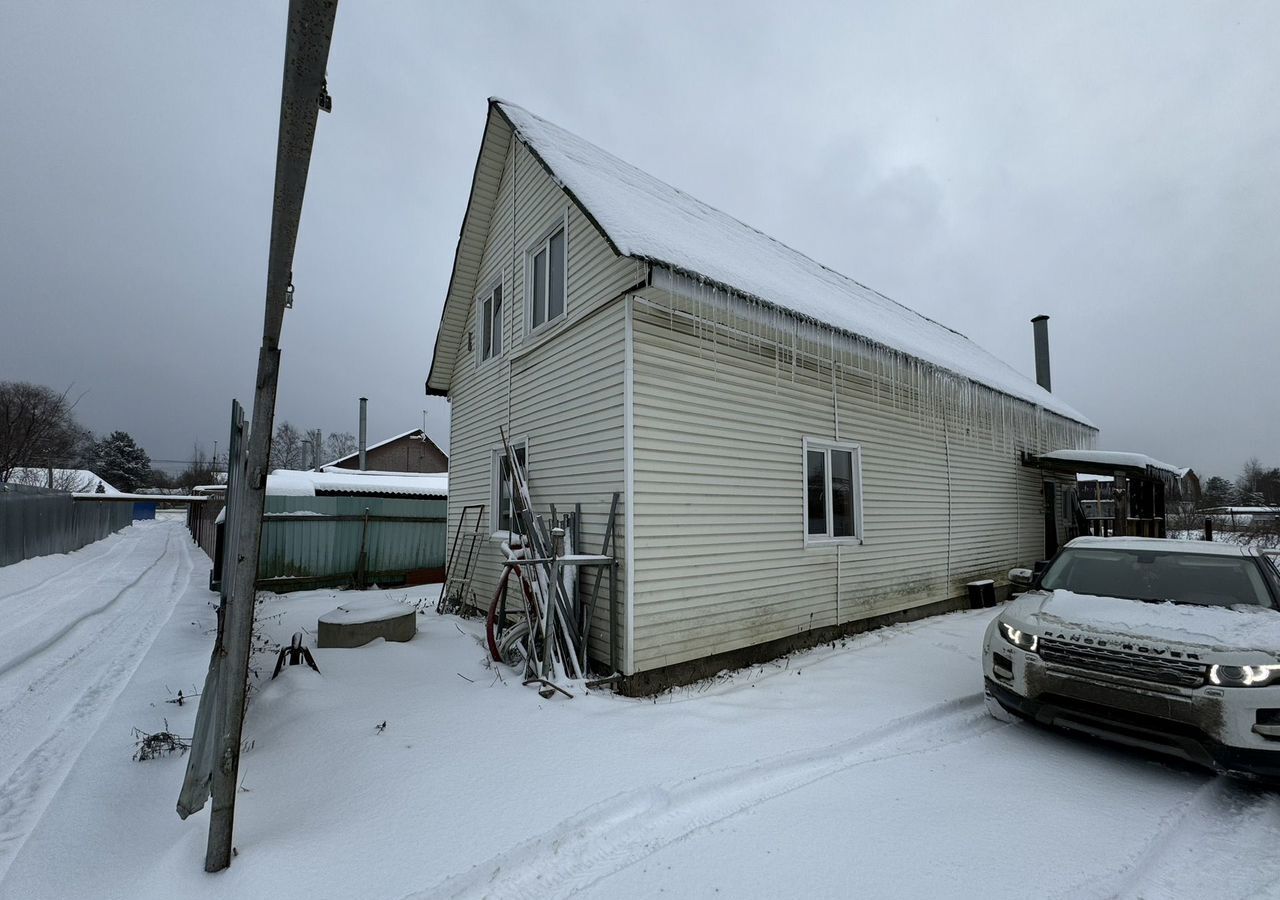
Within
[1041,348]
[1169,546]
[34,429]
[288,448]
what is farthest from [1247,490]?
[288,448]

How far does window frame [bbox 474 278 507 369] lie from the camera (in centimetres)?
828

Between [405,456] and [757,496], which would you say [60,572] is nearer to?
[757,496]

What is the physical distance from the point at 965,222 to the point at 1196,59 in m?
Result: 21.1

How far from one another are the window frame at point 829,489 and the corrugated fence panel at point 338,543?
9469mm

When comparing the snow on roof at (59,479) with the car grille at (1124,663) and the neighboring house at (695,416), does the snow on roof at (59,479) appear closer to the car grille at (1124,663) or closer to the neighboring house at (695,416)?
the neighboring house at (695,416)

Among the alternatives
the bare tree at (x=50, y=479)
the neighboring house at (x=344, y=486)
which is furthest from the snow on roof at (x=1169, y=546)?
the bare tree at (x=50, y=479)

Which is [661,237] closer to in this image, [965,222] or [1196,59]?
[1196,59]

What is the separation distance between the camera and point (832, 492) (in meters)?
7.00

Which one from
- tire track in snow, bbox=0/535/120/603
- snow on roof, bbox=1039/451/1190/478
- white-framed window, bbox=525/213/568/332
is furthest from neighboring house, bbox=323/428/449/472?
snow on roof, bbox=1039/451/1190/478

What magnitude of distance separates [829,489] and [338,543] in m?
10.4

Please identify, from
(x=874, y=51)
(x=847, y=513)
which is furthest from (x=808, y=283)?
(x=874, y=51)

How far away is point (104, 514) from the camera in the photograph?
2550 centimetres

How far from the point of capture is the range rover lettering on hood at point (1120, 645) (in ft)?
10.8

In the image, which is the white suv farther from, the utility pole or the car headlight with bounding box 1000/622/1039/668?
the utility pole
